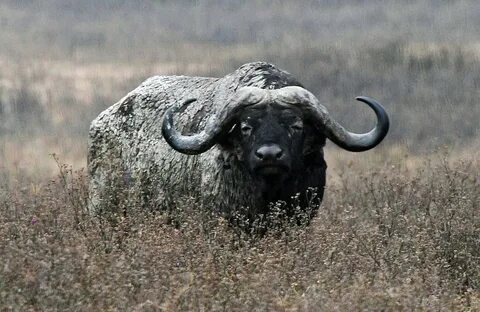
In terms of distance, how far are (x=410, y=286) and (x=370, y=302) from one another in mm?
547

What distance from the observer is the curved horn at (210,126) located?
9789 millimetres

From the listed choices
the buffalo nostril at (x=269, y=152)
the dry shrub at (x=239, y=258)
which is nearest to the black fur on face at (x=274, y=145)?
the buffalo nostril at (x=269, y=152)

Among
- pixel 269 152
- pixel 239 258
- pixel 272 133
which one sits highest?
pixel 272 133

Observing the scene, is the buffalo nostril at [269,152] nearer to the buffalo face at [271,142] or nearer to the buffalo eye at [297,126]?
the buffalo face at [271,142]

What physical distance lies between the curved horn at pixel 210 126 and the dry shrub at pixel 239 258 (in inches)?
15.5

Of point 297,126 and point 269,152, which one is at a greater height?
point 297,126

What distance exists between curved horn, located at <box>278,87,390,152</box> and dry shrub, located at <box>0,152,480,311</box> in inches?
21.3

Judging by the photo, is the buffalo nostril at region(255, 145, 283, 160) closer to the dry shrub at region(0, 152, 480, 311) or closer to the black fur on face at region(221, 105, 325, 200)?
the black fur on face at region(221, 105, 325, 200)

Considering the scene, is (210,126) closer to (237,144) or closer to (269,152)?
(237,144)

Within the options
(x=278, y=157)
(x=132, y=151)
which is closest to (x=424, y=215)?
(x=278, y=157)

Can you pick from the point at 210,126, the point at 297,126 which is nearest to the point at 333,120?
the point at 297,126

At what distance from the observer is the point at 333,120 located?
397 inches

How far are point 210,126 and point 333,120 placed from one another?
0.87 metres

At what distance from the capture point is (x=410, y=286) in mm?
7945
